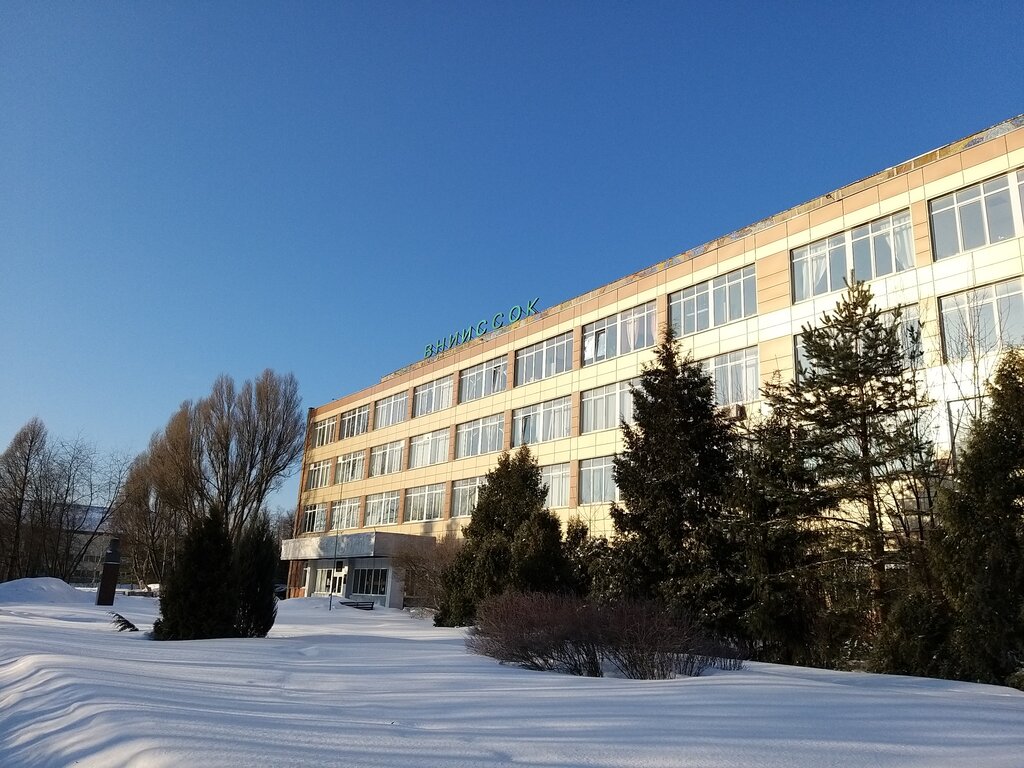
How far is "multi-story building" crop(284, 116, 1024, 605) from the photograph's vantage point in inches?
933

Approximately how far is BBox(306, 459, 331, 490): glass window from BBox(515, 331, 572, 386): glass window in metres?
26.3

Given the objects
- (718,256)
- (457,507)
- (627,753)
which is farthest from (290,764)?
(457,507)

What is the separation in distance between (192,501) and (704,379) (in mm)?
43198

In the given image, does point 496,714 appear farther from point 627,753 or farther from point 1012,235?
point 1012,235

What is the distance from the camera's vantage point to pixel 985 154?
2419cm

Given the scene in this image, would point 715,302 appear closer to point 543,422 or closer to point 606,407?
point 606,407

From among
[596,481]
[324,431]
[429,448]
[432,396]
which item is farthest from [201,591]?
[324,431]

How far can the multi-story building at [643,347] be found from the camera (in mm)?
23703

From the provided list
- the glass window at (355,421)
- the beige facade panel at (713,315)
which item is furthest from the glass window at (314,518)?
the beige facade panel at (713,315)

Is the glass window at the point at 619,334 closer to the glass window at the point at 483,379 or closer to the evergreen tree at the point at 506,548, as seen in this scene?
the glass window at the point at 483,379

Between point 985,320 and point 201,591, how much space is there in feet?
77.4

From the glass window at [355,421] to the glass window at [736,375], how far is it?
34.5 meters

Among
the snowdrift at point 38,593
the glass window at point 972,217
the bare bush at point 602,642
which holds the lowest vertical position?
the snowdrift at point 38,593

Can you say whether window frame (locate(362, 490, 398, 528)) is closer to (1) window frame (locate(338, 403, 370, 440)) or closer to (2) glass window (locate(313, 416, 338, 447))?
(1) window frame (locate(338, 403, 370, 440))
